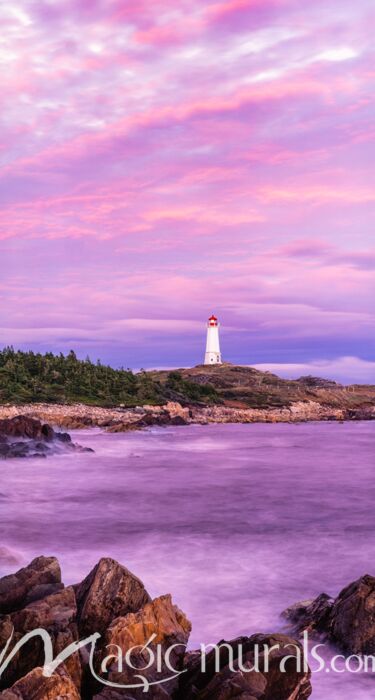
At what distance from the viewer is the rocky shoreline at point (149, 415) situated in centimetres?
5625

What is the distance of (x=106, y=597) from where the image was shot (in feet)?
21.3

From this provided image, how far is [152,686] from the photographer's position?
521 centimetres

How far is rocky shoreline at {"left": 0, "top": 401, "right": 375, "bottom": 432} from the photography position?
56250 mm

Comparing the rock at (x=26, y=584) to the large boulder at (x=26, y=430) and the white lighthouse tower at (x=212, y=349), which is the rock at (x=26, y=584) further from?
the white lighthouse tower at (x=212, y=349)

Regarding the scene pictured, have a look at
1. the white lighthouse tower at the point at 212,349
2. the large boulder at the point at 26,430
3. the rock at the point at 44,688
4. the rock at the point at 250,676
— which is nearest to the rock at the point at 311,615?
the rock at the point at 250,676

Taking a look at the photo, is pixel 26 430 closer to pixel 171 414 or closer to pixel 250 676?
pixel 250 676

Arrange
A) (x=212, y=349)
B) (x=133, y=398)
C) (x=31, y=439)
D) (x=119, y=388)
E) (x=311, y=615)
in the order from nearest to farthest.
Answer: (x=311, y=615), (x=31, y=439), (x=133, y=398), (x=119, y=388), (x=212, y=349)

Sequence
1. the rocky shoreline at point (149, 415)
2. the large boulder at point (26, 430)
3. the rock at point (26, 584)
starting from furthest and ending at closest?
the rocky shoreline at point (149, 415) < the large boulder at point (26, 430) < the rock at point (26, 584)

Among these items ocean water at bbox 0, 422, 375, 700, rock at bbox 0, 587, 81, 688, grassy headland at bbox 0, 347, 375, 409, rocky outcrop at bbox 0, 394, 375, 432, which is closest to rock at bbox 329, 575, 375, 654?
ocean water at bbox 0, 422, 375, 700

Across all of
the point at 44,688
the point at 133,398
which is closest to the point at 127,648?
the point at 44,688

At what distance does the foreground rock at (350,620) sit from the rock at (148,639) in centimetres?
169

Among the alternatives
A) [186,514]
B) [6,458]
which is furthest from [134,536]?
[6,458]

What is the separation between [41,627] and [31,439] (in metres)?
30.6

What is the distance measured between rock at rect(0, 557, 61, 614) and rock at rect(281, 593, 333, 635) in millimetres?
2864
